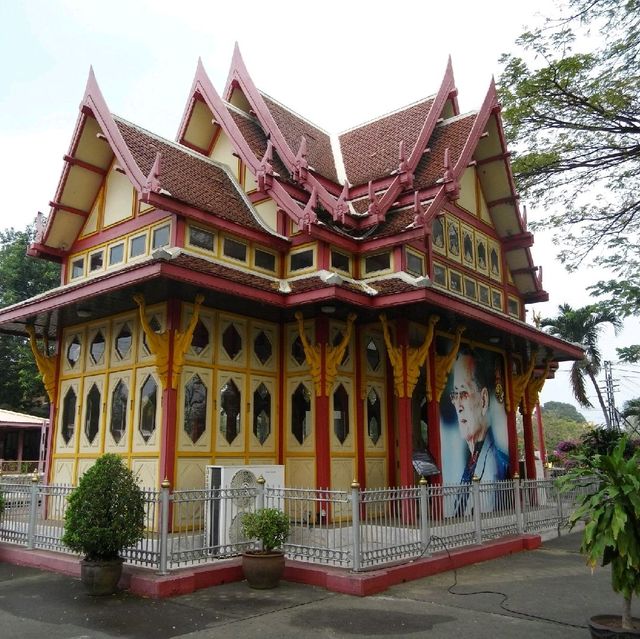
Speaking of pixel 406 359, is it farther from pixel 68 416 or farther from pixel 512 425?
pixel 68 416

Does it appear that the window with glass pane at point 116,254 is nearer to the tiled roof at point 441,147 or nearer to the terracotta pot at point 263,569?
the tiled roof at point 441,147

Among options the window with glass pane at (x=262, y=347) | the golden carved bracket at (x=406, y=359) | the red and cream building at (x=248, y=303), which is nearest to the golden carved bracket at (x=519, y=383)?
the red and cream building at (x=248, y=303)

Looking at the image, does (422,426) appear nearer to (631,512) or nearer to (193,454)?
(193,454)

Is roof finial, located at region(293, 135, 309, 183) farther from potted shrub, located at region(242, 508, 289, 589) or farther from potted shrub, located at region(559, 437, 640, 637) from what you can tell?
potted shrub, located at region(559, 437, 640, 637)

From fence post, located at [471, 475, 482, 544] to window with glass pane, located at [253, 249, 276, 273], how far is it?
20.0 ft

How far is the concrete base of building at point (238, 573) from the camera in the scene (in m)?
8.41

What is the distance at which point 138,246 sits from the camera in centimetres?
1332

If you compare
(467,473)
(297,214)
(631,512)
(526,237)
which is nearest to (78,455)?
(297,214)

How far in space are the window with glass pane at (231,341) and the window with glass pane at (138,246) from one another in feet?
8.01

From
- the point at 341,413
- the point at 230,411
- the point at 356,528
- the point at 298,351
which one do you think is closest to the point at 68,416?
the point at 230,411

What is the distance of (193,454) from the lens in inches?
458

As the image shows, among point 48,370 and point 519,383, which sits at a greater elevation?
point 48,370

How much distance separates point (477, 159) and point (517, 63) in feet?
16.8

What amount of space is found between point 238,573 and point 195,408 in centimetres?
348
